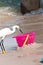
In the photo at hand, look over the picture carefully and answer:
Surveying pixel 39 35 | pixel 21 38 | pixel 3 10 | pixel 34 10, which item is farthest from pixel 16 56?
pixel 3 10

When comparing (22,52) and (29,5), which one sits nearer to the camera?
(22,52)

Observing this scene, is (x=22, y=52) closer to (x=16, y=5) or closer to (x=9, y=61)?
(x=9, y=61)

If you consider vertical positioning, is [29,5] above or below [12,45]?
below

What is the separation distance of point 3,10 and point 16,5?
85 centimetres

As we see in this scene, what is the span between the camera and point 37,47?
5621mm

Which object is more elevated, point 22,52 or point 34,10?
point 22,52

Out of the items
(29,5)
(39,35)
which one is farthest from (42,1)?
(39,35)

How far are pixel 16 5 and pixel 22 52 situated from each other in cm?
783

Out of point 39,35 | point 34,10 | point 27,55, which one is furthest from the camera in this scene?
point 34,10

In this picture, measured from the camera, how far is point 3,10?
488 inches

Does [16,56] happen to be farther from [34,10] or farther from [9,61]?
[34,10]

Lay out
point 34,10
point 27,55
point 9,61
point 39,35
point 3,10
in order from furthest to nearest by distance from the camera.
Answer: point 3,10, point 34,10, point 39,35, point 27,55, point 9,61

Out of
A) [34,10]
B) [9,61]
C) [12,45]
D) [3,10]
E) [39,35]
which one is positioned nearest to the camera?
[9,61]

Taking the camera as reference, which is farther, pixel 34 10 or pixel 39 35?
pixel 34 10
